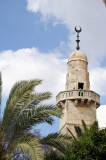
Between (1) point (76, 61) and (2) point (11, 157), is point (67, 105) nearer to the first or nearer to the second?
(1) point (76, 61)

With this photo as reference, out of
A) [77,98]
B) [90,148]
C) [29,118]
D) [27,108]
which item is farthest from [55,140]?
[77,98]

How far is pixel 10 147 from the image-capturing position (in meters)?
10.6

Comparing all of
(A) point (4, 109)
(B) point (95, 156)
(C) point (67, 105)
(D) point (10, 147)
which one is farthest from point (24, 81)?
(C) point (67, 105)

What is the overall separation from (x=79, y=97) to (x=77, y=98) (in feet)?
0.56

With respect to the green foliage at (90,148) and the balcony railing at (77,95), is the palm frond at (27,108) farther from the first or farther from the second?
the balcony railing at (77,95)

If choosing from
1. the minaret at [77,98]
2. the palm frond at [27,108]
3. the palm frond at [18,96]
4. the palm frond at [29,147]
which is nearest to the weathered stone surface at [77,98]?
the minaret at [77,98]

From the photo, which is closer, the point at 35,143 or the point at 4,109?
the point at 35,143

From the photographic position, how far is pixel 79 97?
1027 inches

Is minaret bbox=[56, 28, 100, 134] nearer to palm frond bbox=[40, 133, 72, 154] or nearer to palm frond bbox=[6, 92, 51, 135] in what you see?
palm frond bbox=[40, 133, 72, 154]

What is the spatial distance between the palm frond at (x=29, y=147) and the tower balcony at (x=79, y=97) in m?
15.4

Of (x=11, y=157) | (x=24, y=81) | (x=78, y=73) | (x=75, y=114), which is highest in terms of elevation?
(x=78, y=73)

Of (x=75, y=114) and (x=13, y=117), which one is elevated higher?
(x=75, y=114)

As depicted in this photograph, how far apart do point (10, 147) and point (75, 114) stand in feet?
51.7

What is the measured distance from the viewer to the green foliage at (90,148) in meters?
12.6
